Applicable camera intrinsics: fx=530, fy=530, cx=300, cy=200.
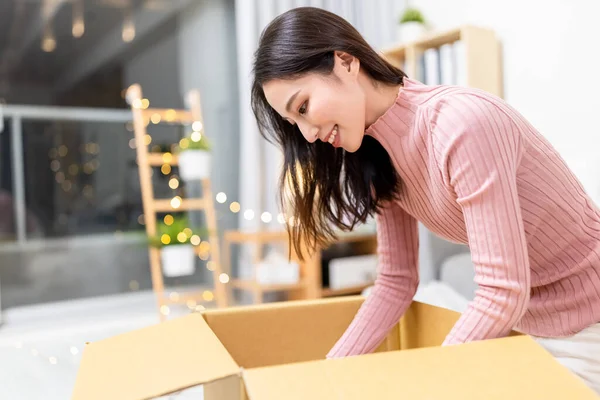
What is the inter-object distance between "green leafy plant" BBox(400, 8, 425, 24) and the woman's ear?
6.75ft

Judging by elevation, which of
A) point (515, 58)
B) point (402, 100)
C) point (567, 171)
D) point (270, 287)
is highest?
point (515, 58)

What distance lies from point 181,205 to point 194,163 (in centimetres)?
27

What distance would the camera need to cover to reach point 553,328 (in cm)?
72

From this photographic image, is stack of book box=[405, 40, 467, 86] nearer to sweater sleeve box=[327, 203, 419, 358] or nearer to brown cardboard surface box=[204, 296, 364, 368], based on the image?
sweater sleeve box=[327, 203, 419, 358]

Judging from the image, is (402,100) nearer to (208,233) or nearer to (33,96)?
(208,233)

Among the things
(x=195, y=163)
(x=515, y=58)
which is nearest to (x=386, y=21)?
(x=515, y=58)

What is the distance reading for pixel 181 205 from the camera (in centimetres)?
262

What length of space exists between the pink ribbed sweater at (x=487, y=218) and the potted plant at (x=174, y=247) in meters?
1.67

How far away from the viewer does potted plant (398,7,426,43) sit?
260 cm

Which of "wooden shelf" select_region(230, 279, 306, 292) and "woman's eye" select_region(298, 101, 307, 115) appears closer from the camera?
"woman's eye" select_region(298, 101, 307, 115)

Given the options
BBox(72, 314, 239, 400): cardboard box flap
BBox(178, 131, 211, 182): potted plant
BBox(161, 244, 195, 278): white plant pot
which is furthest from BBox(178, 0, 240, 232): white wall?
BBox(72, 314, 239, 400): cardboard box flap

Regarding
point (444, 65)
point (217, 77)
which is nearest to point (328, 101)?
point (444, 65)

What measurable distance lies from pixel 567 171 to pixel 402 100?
0.24 metres

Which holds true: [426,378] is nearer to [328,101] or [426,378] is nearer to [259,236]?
[328,101]
